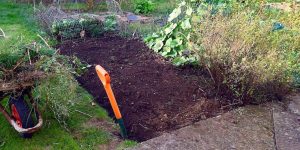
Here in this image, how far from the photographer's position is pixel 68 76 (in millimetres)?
3154

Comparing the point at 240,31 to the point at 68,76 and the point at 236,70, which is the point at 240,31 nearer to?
the point at 236,70

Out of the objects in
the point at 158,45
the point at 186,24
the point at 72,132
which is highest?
the point at 186,24

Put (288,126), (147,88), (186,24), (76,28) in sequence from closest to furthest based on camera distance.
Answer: (288,126)
(147,88)
(186,24)
(76,28)

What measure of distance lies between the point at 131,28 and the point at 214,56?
2665 millimetres

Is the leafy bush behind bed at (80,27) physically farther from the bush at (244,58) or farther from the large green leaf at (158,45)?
the bush at (244,58)

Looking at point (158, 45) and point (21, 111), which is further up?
point (158, 45)

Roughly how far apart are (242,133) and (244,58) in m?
0.71

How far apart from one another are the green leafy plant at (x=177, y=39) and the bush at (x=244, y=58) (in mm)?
590

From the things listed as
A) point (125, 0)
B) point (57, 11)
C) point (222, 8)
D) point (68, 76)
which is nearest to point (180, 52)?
point (222, 8)

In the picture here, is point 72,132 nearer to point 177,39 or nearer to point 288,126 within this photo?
point 288,126

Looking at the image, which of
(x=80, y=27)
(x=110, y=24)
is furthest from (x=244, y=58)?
(x=80, y=27)

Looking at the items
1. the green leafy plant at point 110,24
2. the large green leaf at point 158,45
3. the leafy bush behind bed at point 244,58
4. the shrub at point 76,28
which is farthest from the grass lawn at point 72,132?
the green leafy plant at point 110,24

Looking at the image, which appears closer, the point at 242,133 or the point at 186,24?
the point at 242,133

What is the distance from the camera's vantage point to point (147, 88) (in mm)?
4012
